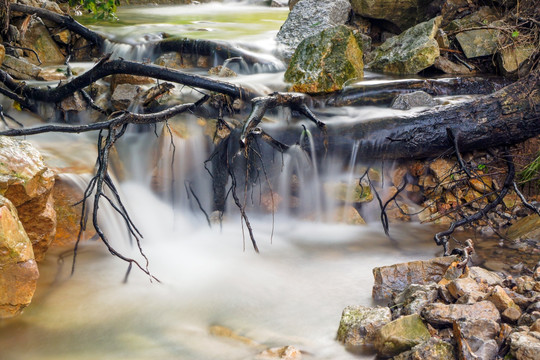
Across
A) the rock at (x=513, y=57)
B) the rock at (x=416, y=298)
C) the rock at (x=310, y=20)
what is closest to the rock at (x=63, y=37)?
the rock at (x=310, y=20)

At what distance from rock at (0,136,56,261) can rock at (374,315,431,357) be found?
2746 mm

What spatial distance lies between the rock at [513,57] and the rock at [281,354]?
5.34 m

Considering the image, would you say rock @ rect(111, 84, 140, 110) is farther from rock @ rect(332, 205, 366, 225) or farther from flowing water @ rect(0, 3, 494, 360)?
rock @ rect(332, 205, 366, 225)

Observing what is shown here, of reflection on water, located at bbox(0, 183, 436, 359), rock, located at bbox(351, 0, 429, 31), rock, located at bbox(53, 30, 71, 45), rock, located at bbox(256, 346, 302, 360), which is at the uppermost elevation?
rock, located at bbox(351, 0, 429, 31)

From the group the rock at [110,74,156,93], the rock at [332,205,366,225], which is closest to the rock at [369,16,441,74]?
the rock at [332,205,366,225]

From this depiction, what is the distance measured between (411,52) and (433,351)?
527 cm

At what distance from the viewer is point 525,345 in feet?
7.41

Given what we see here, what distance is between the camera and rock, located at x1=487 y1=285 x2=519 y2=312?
261cm

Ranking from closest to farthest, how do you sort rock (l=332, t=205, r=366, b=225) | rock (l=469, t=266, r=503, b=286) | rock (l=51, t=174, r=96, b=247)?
1. rock (l=469, t=266, r=503, b=286)
2. rock (l=51, t=174, r=96, b=247)
3. rock (l=332, t=205, r=366, b=225)

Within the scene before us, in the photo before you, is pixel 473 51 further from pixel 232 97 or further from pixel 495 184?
pixel 232 97

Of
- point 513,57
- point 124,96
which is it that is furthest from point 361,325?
point 513,57

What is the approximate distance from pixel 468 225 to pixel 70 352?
403 centimetres

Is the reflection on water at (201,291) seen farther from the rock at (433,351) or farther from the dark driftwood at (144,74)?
the dark driftwood at (144,74)

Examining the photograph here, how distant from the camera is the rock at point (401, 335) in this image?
8.57 ft
